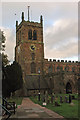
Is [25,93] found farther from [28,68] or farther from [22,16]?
[22,16]

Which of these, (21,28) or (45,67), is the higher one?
(21,28)

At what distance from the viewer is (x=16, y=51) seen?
175 ft

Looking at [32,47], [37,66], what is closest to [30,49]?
[32,47]

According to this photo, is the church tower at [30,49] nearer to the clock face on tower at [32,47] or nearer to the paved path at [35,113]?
the clock face on tower at [32,47]

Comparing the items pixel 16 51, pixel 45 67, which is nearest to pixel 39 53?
pixel 45 67

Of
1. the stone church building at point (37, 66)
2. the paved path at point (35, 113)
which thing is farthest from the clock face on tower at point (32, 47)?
the paved path at point (35, 113)

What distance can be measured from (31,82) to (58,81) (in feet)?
23.4

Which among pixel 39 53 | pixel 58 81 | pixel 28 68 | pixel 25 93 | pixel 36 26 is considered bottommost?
pixel 25 93

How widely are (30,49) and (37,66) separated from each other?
5275mm

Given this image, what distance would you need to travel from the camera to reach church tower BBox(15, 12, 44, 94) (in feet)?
154

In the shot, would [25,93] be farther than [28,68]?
No

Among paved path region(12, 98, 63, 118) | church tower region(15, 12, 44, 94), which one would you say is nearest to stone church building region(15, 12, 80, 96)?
church tower region(15, 12, 44, 94)

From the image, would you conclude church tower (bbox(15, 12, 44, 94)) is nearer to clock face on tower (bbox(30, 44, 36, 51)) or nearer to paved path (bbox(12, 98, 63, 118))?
clock face on tower (bbox(30, 44, 36, 51))

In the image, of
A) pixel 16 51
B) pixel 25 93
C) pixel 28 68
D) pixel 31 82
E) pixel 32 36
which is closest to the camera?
pixel 25 93
